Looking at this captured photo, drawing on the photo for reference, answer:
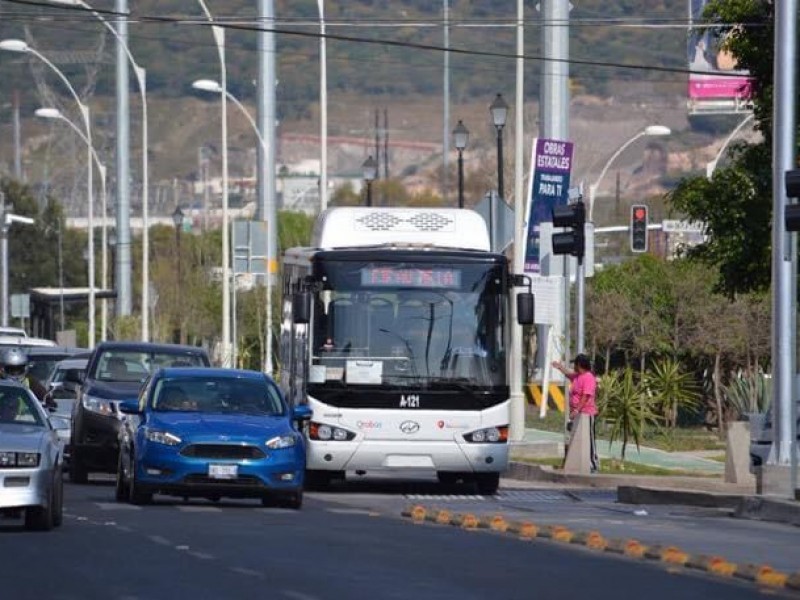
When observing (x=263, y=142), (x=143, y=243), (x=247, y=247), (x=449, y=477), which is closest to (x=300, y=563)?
(x=449, y=477)

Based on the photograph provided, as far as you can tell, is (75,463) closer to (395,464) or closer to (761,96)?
(395,464)

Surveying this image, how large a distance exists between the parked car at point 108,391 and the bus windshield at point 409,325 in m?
3.27

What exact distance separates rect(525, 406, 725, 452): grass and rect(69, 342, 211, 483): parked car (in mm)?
12286

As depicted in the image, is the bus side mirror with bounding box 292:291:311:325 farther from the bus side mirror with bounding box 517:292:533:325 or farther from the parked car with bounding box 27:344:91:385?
the parked car with bounding box 27:344:91:385

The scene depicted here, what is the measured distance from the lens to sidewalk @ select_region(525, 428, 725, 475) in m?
38.1

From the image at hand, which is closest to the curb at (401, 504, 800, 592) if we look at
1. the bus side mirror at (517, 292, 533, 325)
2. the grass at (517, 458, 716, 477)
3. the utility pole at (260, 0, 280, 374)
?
the bus side mirror at (517, 292, 533, 325)

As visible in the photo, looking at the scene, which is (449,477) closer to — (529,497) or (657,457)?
(529,497)

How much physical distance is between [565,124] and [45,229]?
301 feet

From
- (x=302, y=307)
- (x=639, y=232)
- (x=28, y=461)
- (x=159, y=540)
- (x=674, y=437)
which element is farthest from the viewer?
(x=639, y=232)

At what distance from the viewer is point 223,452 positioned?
2652 cm

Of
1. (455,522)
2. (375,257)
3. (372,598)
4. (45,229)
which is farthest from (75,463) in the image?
(45,229)

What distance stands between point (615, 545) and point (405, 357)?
10151mm

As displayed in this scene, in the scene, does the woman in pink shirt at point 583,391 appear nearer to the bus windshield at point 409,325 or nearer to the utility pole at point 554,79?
the bus windshield at point 409,325

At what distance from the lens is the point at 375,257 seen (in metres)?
31.1
